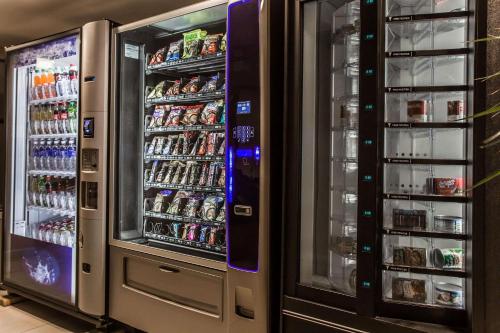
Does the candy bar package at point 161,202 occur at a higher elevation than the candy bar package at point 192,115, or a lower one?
lower

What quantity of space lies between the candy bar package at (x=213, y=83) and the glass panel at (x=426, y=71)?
1102 millimetres

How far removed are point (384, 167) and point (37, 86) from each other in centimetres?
299

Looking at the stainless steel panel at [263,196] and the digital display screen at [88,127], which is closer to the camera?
the stainless steel panel at [263,196]

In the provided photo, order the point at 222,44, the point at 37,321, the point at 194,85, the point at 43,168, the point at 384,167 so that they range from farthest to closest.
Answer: the point at 43,168 < the point at 37,321 < the point at 194,85 < the point at 222,44 < the point at 384,167

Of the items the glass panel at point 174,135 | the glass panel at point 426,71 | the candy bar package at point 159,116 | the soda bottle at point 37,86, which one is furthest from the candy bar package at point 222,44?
the soda bottle at point 37,86

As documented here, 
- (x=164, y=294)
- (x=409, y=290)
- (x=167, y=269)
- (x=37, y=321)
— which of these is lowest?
(x=37, y=321)

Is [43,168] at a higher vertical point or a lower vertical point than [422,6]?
lower

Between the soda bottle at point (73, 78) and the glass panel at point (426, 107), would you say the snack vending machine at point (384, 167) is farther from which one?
the soda bottle at point (73, 78)

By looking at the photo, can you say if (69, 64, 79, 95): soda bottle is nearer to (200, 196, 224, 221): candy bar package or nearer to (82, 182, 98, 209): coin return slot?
(82, 182, 98, 209): coin return slot

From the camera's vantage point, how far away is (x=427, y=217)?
1.78 m

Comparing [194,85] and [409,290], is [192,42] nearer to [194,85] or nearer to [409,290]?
[194,85]

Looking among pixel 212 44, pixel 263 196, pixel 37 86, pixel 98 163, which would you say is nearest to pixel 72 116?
pixel 37 86

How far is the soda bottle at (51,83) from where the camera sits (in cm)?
331

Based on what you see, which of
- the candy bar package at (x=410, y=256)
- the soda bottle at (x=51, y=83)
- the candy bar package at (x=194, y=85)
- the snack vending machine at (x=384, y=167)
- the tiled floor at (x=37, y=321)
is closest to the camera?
the snack vending machine at (x=384, y=167)
